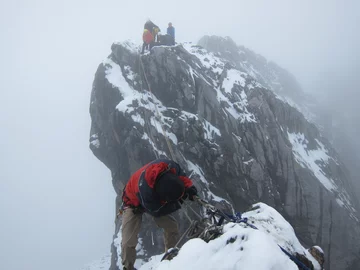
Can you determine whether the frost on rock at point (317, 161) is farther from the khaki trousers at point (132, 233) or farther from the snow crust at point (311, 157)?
the khaki trousers at point (132, 233)

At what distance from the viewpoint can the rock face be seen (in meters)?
18.8

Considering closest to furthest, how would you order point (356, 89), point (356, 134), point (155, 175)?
1. point (155, 175)
2. point (356, 134)
3. point (356, 89)

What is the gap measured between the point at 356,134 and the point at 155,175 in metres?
54.3

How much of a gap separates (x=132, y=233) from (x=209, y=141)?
1373 cm

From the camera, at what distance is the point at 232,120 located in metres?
20.1

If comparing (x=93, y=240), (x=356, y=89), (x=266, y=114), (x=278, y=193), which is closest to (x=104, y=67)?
(x=266, y=114)

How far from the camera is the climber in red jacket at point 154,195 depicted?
479 cm

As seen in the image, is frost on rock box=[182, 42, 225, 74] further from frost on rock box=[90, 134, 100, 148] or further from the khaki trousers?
the khaki trousers

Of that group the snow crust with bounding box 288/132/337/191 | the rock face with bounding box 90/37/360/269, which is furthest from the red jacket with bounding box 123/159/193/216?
the snow crust with bounding box 288/132/337/191

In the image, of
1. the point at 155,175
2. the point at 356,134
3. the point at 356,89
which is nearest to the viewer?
the point at 155,175

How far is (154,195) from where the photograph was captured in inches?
195

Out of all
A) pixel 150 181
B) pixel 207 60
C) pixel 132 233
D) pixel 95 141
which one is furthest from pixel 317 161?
pixel 150 181

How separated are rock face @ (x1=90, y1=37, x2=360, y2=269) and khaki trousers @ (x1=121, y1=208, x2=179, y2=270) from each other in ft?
38.8

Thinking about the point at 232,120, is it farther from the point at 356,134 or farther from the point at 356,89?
the point at 356,89
